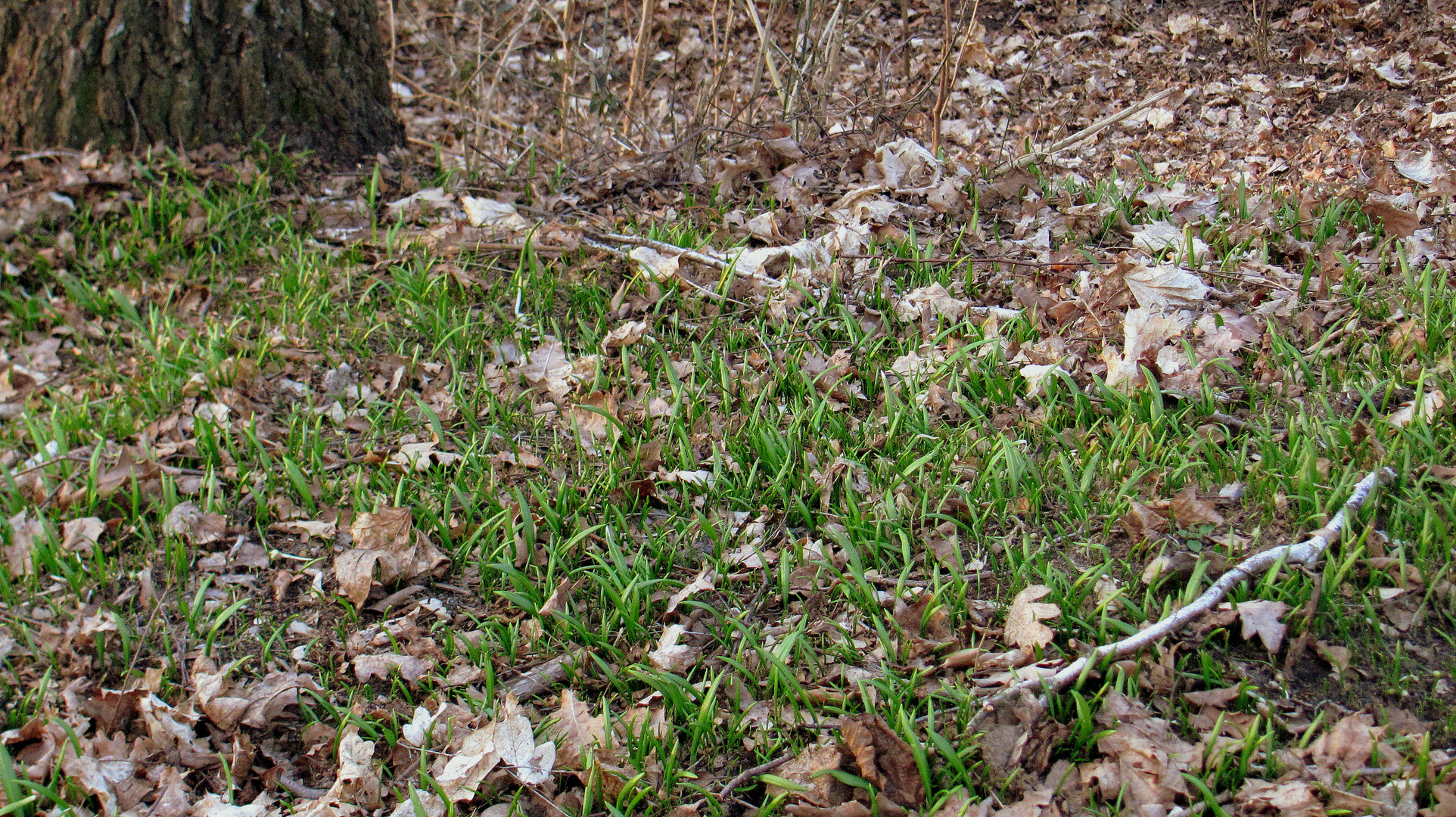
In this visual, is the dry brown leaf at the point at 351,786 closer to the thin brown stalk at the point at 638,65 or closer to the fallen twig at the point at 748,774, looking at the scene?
the fallen twig at the point at 748,774

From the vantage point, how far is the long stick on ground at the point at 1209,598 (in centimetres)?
195

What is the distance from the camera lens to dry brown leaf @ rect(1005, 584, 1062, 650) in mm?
2055

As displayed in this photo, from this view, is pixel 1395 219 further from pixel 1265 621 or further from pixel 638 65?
pixel 638 65

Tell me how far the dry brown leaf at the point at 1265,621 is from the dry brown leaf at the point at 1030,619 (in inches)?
14.7

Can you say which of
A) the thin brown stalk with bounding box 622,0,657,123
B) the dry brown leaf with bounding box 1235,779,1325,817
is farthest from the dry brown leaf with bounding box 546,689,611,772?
the thin brown stalk with bounding box 622,0,657,123

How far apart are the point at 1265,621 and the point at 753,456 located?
134cm

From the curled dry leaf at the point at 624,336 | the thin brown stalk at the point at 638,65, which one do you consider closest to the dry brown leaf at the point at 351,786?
the curled dry leaf at the point at 624,336

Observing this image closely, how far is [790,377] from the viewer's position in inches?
119

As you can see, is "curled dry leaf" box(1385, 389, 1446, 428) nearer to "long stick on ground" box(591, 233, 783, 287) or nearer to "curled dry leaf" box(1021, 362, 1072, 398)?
"curled dry leaf" box(1021, 362, 1072, 398)

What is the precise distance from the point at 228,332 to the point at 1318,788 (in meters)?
3.49

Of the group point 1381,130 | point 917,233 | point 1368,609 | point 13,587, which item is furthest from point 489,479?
point 1381,130

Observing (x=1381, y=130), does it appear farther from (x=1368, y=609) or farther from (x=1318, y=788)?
(x=1318, y=788)

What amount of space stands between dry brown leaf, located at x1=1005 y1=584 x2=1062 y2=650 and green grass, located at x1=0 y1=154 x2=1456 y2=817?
0.04 meters

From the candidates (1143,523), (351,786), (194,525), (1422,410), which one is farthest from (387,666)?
(1422,410)
